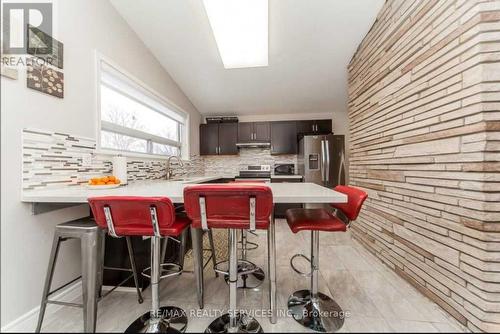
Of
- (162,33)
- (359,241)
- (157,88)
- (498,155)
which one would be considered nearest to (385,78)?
(498,155)

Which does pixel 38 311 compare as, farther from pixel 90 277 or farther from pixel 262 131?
pixel 262 131

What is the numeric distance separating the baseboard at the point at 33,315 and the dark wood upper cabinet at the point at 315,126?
3.87 meters

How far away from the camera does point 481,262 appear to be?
1179 millimetres

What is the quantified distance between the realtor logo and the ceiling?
856mm

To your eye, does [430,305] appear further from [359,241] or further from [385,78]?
[385,78]

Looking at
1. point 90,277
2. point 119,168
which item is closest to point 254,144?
point 119,168

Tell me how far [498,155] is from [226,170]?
13.0 feet

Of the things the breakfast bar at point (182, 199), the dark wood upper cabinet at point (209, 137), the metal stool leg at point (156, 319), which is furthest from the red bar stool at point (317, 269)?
the dark wood upper cabinet at point (209, 137)

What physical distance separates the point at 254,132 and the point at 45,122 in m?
3.32

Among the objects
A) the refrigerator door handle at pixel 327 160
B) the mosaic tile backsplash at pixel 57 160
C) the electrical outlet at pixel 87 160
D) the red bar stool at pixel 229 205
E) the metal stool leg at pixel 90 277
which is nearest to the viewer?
the red bar stool at pixel 229 205

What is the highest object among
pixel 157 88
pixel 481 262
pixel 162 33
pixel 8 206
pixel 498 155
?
pixel 162 33

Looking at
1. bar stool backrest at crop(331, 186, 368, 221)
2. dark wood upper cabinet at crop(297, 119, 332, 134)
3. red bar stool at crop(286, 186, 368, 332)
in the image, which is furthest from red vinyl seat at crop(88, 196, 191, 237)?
dark wood upper cabinet at crop(297, 119, 332, 134)

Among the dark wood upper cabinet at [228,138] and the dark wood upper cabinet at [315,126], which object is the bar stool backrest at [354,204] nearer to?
the dark wood upper cabinet at [315,126]

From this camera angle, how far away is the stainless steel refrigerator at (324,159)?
3670 mm
